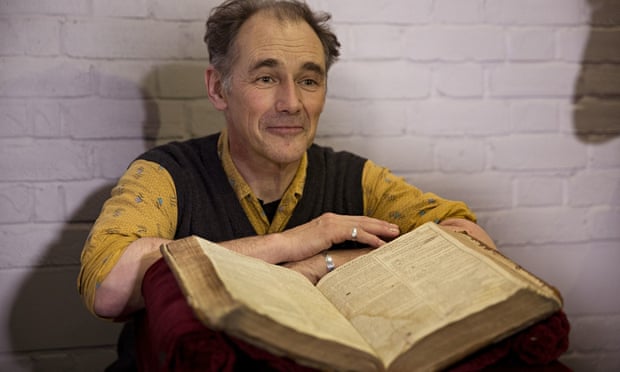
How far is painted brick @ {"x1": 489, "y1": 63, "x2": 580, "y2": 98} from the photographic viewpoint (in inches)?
66.9

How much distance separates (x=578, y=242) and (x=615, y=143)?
29 centimetres

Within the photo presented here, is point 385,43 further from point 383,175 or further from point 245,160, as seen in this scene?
point 245,160

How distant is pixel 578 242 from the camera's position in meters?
1.78

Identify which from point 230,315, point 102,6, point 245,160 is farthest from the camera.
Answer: point 102,6

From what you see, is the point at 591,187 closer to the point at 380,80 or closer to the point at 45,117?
the point at 380,80

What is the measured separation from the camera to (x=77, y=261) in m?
1.56

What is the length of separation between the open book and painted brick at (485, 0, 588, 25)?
994 millimetres

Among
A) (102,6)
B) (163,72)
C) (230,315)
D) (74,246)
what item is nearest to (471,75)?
(163,72)

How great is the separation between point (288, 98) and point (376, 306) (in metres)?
0.60

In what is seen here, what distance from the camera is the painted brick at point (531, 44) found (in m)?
1.69

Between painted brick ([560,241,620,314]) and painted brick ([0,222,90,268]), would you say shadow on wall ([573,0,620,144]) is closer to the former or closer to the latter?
painted brick ([560,241,620,314])

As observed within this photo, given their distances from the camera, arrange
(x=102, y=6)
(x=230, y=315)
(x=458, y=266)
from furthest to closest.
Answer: (x=102, y=6) → (x=458, y=266) → (x=230, y=315)

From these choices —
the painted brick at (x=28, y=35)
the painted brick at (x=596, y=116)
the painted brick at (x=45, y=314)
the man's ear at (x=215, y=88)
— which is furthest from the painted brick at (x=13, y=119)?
the painted brick at (x=596, y=116)

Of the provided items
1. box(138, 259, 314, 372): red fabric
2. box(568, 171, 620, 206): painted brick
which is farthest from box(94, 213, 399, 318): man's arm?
box(568, 171, 620, 206): painted brick
